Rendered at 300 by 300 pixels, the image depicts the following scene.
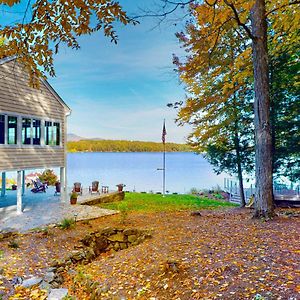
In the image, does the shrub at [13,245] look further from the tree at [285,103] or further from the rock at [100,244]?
the tree at [285,103]

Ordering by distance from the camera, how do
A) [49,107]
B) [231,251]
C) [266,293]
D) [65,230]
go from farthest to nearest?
[49,107]
[65,230]
[231,251]
[266,293]

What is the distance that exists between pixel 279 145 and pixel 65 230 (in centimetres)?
950

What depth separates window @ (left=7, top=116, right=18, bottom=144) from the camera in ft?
38.9

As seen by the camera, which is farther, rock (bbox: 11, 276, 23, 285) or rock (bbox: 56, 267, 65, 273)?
rock (bbox: 56, 267, 65, 273)

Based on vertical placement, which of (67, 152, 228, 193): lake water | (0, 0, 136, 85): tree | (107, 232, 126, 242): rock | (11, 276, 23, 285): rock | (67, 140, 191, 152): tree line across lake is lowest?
(67, 152, 228, 193): lake water

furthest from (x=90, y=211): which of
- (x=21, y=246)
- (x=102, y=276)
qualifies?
(x=102, y=276)

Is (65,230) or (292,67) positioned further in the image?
(292,67)

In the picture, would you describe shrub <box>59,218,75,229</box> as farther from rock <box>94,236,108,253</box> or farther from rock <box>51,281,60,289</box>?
rock <box>51,281,60,289</box>

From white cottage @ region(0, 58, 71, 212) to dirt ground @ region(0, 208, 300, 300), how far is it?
4904 mm

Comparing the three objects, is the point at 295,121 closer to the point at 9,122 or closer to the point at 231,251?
the point at 231,251

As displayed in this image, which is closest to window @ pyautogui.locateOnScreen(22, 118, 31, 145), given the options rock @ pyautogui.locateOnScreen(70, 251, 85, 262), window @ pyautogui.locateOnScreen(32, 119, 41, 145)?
window @ pyautogui.locateOnScreen(32, 119, 41, 145)

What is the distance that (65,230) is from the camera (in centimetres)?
895

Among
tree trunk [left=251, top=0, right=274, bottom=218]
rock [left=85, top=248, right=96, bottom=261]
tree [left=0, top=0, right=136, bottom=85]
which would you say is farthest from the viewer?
tree trunk [left=251, top=0, right=274, bottom=218]

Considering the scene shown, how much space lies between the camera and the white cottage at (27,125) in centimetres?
1159
